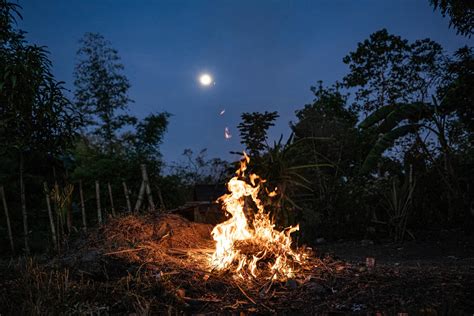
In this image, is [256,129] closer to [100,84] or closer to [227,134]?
[227,134]

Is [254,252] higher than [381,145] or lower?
lower

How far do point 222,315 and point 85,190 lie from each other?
26.2 ft

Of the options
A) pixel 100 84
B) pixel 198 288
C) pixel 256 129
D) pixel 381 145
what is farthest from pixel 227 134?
pixel 100 84

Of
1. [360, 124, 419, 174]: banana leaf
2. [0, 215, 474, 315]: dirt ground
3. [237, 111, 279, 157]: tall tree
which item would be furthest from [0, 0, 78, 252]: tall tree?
[360, 124, 419, 174]: banana leaf

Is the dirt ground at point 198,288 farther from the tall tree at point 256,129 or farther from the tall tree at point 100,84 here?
the tall tree at point 100,84

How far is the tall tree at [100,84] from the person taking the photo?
14672 mm

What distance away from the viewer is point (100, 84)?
1473 centimetres

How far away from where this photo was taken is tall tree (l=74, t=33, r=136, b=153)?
1467 cm

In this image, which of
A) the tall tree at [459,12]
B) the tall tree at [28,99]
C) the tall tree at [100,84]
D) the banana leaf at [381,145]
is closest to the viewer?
the tall tree at [28,99]

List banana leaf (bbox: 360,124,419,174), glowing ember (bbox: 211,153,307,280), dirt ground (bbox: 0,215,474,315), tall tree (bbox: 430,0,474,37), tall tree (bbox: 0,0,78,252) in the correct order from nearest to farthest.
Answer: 1. dirt ground (bbox: 0,215,474,315)
2. glowing ember (bbox: 211,153,307,280)
3. tall tree (bbox: 0,0,78,252)
4. tall tree (bbox: 430,0,474,37)
5. banana leaf (bbox: 360,124,419,174)

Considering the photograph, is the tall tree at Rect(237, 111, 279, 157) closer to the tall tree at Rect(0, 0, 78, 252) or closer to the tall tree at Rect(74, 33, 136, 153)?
the tall tree at Rect(0, 0, 78, 252)

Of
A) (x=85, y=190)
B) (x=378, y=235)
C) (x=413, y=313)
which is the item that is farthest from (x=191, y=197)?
(x=413, y=313)

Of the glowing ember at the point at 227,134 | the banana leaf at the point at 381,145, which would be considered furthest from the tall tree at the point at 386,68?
the glowing ember at the point at 227,134

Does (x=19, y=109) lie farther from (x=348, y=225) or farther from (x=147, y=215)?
(x=348, y=225)
